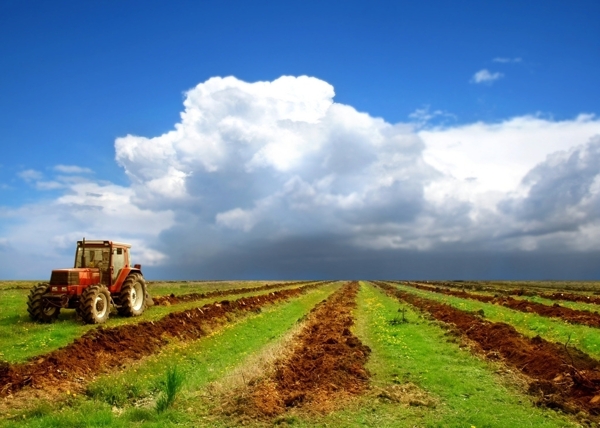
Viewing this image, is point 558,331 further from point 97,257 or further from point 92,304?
point 97,257

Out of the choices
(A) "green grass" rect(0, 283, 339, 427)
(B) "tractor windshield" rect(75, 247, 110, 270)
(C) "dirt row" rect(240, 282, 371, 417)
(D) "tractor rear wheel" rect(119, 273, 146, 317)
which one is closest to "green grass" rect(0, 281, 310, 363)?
(D) "tractor rear wheel" rect(119, 273, 146, 317)

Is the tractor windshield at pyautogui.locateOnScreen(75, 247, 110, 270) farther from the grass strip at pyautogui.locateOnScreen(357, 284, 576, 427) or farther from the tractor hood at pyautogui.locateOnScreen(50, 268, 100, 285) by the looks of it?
the grass strip at pyautogui.locateOnScreen(357, 284, 576, 427)

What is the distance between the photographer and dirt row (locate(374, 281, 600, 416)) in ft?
35.9

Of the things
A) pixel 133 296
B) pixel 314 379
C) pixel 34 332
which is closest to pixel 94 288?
pixel 34 332

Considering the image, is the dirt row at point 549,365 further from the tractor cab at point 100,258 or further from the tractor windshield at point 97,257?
the tractor windshield at point 97,257

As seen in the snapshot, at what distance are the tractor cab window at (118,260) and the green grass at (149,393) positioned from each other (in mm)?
7443

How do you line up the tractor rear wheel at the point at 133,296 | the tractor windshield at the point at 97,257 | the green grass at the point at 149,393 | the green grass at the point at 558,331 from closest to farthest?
the green grass at the point at 149,393 → the green grass at the point at 558,331 → the tractor windshield at the point at 97,257 → the tractor rear wheel at the point at 133,296

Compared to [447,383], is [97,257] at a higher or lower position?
higher

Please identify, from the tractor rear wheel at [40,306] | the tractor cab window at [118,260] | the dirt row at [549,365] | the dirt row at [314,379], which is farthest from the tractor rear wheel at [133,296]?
the dirt row at [549,365]

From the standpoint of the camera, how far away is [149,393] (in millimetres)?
12367

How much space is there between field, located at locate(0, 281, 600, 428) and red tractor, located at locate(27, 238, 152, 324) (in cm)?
82

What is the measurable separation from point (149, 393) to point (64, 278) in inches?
471

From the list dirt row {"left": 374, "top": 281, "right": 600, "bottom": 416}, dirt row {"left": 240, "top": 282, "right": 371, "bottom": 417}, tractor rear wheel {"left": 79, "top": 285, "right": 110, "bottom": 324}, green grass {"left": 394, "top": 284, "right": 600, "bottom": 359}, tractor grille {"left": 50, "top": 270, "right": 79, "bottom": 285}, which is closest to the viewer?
dirt row {"left": 240, "top": 282, "right": 371, "bottom": 417}

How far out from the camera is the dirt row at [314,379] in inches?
424
